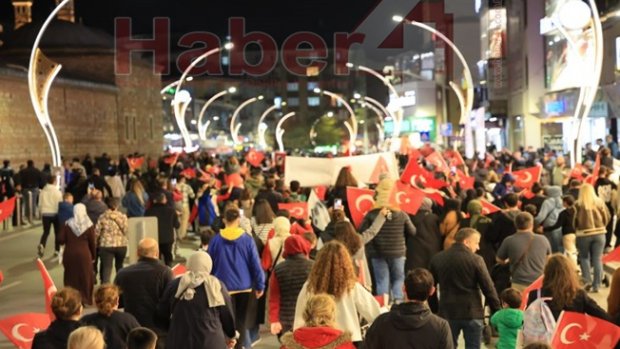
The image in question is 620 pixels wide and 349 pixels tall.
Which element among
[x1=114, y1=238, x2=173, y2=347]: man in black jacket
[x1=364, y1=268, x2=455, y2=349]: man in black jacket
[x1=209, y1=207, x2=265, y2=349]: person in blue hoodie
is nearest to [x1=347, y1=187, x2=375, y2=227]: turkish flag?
[x1=209, y1=207, x2=265, y2=349]: person in blue hoodie

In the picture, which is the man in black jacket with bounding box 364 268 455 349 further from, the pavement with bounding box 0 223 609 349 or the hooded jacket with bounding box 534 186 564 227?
the hooded jacket with bounding box 534 186 564 227

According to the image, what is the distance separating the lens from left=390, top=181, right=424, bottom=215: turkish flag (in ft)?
44.0

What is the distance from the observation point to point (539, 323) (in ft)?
25.6

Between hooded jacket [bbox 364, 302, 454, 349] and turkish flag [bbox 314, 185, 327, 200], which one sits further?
turkish flag [bbox 314, 185, 327, 200]

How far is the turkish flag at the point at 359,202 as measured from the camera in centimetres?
1441

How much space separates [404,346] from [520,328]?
243cm

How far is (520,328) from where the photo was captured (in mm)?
8867

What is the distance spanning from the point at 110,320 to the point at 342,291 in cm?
170

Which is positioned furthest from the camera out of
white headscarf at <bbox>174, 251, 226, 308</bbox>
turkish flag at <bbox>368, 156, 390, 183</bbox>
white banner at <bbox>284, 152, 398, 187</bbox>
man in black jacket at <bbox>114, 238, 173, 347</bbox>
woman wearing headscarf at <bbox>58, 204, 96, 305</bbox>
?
turkish flag at <bbox>368, 156, 390, 183</bbox>

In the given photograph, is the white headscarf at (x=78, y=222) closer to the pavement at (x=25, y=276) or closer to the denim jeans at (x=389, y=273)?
the pavement at (x=25, y=276)

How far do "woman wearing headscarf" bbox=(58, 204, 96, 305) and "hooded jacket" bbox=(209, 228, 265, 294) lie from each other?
4.25 m

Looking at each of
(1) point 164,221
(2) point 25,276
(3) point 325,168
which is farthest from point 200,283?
(3) point 325,168

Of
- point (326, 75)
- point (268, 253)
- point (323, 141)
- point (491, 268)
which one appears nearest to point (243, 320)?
point (268, 253)

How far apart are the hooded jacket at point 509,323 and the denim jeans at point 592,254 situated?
6257 millimetres
